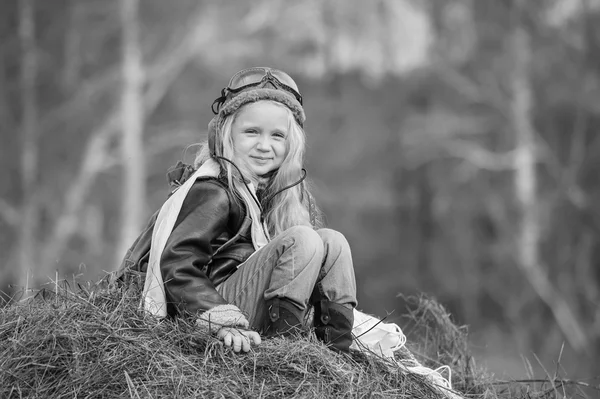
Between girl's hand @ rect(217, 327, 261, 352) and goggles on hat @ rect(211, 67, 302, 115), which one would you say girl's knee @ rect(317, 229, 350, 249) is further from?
goggles on hat @ rect(211, 67, 302, 115)

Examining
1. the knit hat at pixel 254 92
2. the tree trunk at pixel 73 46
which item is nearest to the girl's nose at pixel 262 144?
the knit hat at pixel 254 92

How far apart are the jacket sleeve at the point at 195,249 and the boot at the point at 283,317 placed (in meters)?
0.18

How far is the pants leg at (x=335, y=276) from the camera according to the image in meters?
3.36

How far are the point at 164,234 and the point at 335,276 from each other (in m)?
0.61

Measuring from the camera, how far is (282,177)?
381cm

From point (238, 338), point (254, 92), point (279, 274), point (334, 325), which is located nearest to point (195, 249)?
point (279, 274)

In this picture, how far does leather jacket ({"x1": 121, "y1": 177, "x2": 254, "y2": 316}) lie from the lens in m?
3.20

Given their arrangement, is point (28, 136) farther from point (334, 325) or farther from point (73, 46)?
point (334, 325)

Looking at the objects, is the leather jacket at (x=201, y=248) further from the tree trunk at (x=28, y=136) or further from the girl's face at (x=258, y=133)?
the tree trunk at (x=28, y=136)

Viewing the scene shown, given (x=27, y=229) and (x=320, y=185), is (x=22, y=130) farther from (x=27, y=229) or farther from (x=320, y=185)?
(x=320, y=185)

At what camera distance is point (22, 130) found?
1908 centimetres

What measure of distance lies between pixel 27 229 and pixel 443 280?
25.8ft

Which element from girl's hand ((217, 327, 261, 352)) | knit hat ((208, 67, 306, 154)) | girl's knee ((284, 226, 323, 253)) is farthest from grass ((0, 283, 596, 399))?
knit hat ((208, 67, 306, 154))

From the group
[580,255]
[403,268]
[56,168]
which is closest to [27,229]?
[56,168]
